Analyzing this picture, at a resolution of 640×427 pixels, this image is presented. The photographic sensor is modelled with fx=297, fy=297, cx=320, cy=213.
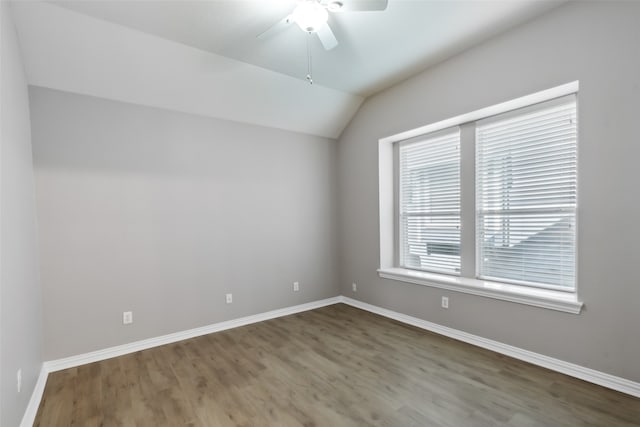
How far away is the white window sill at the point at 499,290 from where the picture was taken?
8.20 ft

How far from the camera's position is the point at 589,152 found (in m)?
2.38

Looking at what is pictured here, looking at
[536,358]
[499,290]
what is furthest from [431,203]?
[536,358]

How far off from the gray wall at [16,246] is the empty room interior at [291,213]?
Answer: 3 cm

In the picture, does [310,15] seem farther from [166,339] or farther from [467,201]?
[166,339]

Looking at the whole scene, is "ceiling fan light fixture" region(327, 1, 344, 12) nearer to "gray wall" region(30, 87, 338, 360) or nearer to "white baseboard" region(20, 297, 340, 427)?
"gray wall" region(30, 87, 338, 360)

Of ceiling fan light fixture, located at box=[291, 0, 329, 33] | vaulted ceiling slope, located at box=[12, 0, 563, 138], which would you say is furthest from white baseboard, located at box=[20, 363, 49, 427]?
Answer: ceiling fan light fixture, located at box=[291, 0, 329, 33]

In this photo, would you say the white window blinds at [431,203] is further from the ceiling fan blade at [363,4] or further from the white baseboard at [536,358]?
the ceiling fan blade at [363,4]

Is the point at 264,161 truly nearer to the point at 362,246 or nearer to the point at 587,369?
the point at 362,246

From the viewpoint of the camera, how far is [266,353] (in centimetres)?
303

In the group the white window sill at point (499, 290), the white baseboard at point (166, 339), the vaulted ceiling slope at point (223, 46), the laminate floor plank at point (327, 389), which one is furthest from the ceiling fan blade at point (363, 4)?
the white baseboard at point (166, 339)

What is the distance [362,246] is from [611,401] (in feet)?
9.50

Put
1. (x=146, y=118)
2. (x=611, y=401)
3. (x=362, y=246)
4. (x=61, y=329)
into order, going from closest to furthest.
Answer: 1. (x=611, y=401)
2. (x=61, y=329)
3. (x=146, y=118)
4. (x=362, y=246)

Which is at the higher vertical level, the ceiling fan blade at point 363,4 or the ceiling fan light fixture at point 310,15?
the ceiling fan blade at point 363,4

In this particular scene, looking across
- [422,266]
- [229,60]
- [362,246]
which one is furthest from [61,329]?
[422,266]
